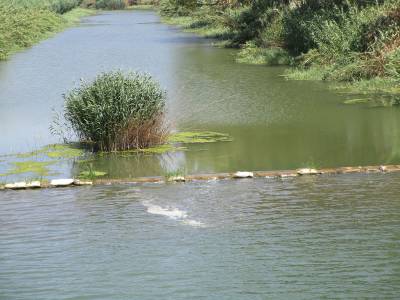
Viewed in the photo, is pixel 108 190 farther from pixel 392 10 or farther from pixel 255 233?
pixel 392 10

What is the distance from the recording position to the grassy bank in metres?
26.6

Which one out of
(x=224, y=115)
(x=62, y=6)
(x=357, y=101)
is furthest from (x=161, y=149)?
(x=62, y=6)

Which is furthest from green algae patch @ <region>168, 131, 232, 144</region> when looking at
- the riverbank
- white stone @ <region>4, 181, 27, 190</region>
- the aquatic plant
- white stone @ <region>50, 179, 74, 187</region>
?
the riverbank

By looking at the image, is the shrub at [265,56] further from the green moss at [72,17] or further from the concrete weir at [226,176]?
the green moss at [72,17]

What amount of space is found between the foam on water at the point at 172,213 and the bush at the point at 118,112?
439 cm

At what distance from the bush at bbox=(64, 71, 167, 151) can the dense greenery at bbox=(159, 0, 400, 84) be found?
8843 mm

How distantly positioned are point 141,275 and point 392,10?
21983 millimetres

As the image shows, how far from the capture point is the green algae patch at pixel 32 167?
15938 millimetres

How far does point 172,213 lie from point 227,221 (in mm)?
1029

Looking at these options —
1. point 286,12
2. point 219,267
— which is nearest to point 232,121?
point 219,267

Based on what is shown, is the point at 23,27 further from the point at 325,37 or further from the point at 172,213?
the point at 172,213

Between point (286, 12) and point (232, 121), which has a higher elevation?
point (286, 12)

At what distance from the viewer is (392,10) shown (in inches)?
1154

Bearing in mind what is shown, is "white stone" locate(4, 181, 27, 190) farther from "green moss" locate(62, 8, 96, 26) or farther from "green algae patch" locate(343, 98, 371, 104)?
"green moss" locate(62, 8, 96, 26)
